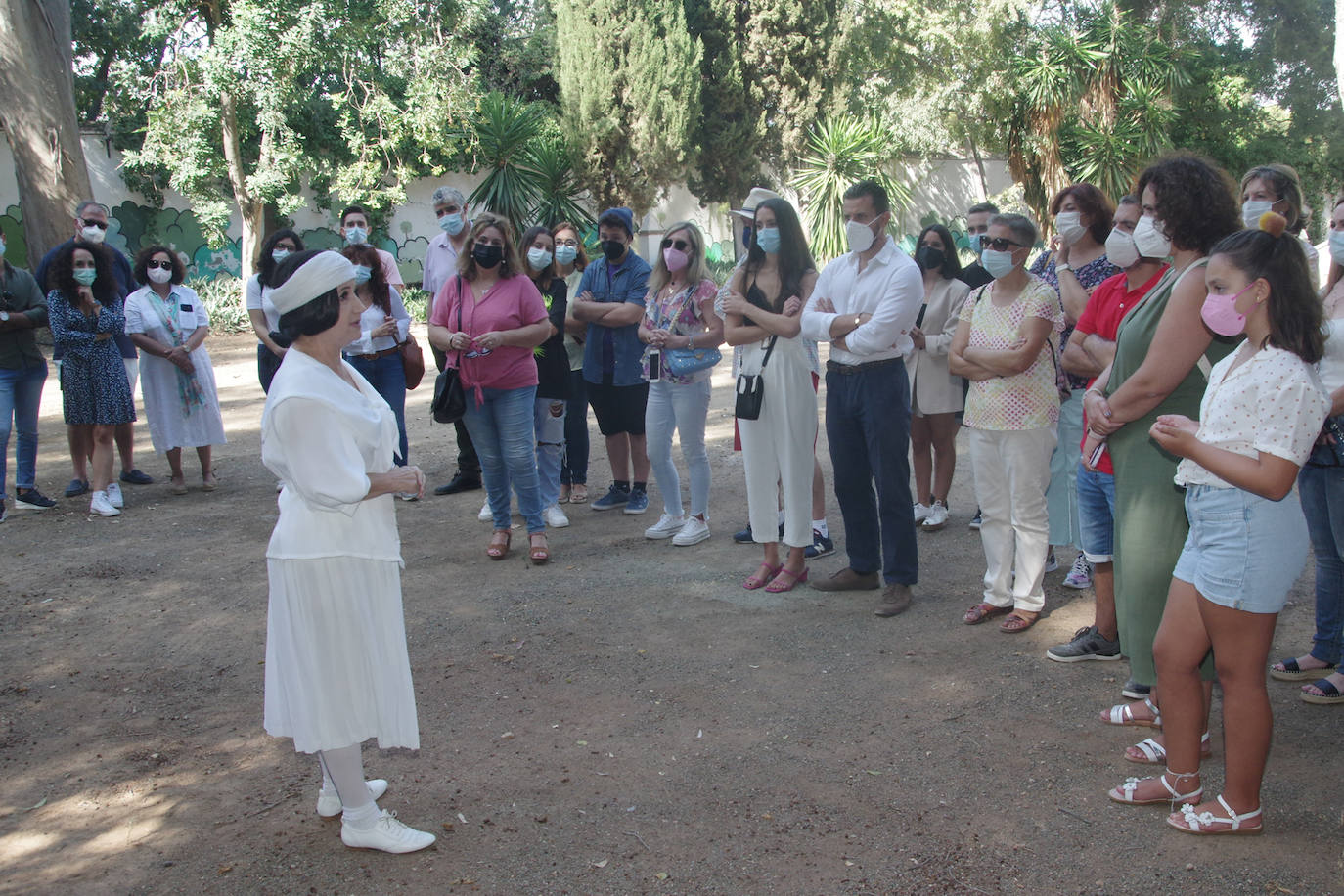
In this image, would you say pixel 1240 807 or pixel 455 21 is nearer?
pixel 1240 807

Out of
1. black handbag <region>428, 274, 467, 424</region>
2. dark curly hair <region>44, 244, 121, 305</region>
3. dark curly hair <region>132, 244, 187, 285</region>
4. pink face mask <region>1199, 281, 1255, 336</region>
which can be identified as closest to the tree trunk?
dark curly hair <region>132, 244, 187, 285</region>

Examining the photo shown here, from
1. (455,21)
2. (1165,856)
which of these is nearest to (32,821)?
(1165,856)

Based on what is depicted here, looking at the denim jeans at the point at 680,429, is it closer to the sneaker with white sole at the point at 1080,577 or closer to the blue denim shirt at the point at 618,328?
the blue denim shirt at the point at 618,328

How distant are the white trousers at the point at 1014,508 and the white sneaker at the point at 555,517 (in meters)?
3.04

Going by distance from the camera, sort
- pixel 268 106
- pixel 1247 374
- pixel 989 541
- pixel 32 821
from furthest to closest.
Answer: pixel 268 106 → pixel 989 541 → pixel 32 821 → pixel 1247 374

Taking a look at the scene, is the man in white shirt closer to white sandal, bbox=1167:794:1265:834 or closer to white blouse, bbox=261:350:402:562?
white sandal, bbox=1167:794:1265:834

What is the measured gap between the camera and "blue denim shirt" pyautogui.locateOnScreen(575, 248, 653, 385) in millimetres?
6941

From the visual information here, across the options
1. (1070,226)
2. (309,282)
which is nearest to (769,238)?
(1070,226)

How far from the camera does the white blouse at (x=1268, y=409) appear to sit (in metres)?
2.77

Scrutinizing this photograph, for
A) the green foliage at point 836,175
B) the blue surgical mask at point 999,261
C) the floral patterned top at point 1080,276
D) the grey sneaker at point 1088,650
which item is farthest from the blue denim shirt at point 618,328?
the green foliage at point 836,175

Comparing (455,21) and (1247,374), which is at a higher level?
(455,21)

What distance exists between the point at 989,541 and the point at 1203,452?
2159 millimetres

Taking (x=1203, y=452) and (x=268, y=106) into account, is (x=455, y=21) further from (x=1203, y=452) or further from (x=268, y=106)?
(x=1203, y=452)

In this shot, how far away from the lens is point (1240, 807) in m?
3.07
